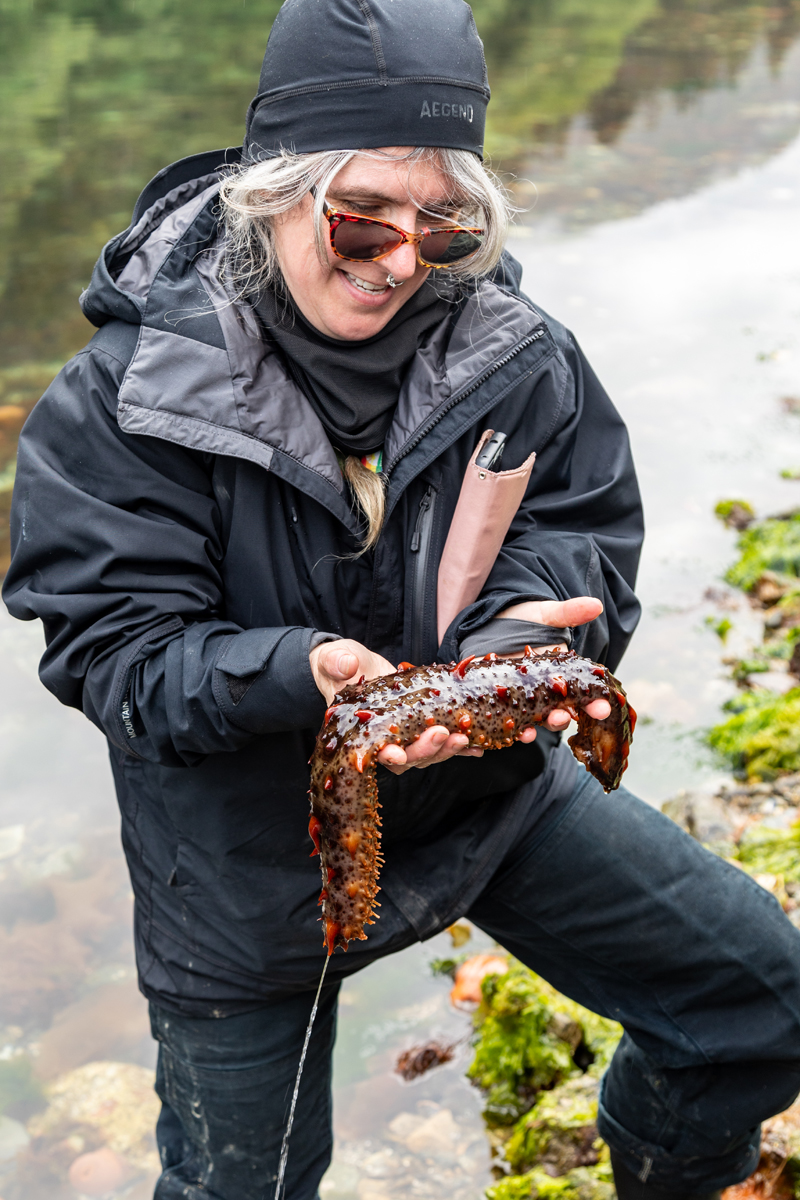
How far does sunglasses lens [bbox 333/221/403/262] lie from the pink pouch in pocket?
1.58ft

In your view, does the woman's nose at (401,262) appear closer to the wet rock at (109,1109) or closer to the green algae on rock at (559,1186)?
the green algae on rock at (559,1186)

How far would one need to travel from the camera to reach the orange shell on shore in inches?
176

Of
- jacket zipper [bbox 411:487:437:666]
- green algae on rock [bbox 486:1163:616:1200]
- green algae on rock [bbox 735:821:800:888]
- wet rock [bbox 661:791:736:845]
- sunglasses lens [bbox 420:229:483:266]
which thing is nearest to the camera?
sunglasses lens [bbox 420:229:483:266]

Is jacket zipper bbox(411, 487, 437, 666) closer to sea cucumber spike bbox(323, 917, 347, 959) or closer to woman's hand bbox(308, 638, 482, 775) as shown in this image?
woman's hand bbox(308, 638, 482, 775)

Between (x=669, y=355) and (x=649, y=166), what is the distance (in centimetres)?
516

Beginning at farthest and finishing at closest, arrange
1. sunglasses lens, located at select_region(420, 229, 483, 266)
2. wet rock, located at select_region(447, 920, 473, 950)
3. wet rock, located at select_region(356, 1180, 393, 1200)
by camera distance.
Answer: wet rock, located at select_region(447, 920, 473, 950)
wet rock, located at select_region(356, 1180, 393, 1200)
sunglasses lens, located at select_region(420, 229, 483, 266)

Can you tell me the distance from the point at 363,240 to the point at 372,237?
21 mm

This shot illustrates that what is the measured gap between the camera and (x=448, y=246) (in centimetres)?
262

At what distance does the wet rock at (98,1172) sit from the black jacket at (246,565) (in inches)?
59.3

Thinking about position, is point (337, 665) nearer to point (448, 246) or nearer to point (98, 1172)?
point (448, 246)

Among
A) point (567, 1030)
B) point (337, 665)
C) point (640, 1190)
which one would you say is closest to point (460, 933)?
point (567, 1030)

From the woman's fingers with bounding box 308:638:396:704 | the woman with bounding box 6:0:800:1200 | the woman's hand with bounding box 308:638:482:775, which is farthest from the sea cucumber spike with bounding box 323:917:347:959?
the woman's fingers with bounding box 308:638:396:704

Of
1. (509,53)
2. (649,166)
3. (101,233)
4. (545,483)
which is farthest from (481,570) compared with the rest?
(509,53)

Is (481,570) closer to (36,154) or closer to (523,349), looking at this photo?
(523,349)
